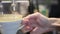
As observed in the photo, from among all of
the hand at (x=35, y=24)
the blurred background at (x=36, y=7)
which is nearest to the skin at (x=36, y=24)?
the hand at (x=35, y=24)

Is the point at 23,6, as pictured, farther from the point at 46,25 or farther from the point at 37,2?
the point at 46,25

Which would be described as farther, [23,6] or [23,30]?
[23,6]

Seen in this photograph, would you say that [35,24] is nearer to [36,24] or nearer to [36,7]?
[36,24]

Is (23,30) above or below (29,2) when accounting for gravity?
below

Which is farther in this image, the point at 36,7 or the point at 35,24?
the point at 36,7

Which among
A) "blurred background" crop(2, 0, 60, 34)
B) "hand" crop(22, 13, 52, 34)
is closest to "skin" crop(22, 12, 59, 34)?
"hand" crop(22, 13, 52, 34)

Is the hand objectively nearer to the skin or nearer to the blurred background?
the skin

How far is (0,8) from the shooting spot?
1.93ft

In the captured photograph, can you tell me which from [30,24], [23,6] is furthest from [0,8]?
[30,24]

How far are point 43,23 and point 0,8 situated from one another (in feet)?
0.94

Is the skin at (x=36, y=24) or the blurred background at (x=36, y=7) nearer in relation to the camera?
the skin at (x=36, y=24)

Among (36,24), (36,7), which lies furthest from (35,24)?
(36,7)

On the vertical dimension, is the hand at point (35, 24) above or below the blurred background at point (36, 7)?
below

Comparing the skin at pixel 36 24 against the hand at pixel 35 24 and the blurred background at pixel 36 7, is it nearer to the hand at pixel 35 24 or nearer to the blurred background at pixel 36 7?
the hand at pixel 35 24
